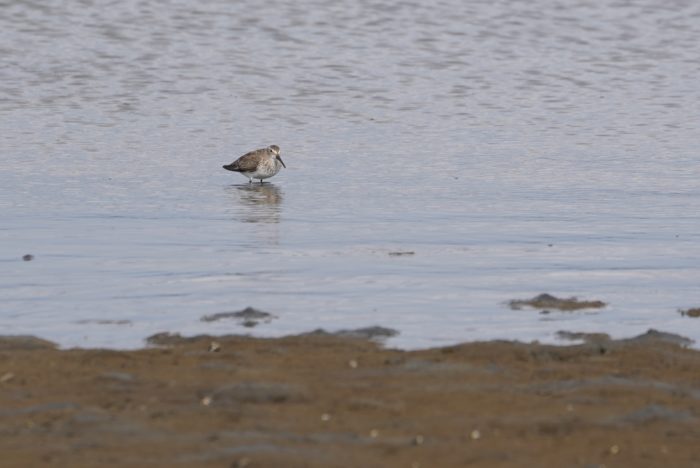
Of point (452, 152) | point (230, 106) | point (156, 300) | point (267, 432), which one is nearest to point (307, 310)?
point (156, 300)

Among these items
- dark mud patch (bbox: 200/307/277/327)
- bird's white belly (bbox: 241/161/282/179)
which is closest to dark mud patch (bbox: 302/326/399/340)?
dark mud patch (bbox: 200/307/277/327)


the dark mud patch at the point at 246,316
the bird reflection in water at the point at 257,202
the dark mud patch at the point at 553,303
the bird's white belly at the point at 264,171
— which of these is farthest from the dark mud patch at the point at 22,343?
the bird's white belly at the point at 264,171

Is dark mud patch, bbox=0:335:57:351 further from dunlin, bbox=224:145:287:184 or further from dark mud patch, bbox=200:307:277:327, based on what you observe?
dunlin, bbox=224:145:287:184

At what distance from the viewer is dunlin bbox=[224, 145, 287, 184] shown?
18.6m

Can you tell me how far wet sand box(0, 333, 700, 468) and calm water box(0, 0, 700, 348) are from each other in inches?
30.5

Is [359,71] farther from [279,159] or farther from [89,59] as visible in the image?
[279,159]

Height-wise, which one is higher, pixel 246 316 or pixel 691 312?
pixel 246 316

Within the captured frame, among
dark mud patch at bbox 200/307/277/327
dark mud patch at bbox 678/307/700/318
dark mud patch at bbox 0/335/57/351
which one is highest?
dark mud patch at bbox 0/335/57/351

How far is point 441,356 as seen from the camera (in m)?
9.61

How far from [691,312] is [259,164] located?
802 cm

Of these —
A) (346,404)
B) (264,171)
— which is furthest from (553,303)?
(264,171)

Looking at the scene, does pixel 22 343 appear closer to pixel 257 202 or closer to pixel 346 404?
pixel 346 404

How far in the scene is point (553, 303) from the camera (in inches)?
453

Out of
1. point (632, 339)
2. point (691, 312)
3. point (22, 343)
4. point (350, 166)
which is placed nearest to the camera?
point (22, 343)
